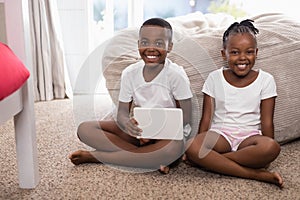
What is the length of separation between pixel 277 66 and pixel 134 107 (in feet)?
1.84

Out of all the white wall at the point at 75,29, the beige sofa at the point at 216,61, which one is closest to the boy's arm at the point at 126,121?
the beige sofa at the point at 216,61

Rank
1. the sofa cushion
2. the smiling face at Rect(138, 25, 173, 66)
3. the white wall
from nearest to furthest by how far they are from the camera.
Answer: the sofa cushion < the smiling face at Rect(138, 25, 173, 66) < the white wall

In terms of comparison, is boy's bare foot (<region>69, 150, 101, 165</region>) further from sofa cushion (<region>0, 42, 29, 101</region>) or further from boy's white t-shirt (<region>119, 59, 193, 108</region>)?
sofa cushion (<region>0, 42, 29, 101</region>)

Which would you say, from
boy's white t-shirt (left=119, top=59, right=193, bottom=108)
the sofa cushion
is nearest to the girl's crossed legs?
boy's white t-shirt (left=119, top=59, right=193, bottom=108)

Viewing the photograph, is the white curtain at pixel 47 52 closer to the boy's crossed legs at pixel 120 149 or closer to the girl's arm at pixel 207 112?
the boy's crossed legs at pixel 120 149

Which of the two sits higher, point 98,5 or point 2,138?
point 98,5

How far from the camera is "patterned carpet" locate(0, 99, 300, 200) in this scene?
1.13 m

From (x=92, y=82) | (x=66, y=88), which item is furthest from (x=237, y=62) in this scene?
(x=66, y=88)

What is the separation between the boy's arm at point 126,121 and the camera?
128 centimetres

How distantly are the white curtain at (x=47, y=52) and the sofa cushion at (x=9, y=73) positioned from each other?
4.04 feet

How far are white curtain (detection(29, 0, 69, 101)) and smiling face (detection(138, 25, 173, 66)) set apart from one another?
1.12 m

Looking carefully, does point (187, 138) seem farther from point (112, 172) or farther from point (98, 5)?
point (98, 5)

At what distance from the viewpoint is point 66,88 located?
2357 millimetres

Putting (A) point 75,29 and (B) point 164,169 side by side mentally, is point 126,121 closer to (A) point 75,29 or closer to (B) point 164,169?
(B) point 164,169
